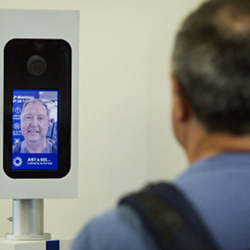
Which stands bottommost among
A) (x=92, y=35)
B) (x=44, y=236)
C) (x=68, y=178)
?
(x=44, y=236)

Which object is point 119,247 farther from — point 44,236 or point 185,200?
point 44,236

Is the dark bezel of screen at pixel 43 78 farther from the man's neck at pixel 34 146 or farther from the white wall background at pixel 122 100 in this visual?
the white wall background at pixel 122 100

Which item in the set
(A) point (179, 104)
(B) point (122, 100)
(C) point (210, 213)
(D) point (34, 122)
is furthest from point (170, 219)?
(B) point (122, 100)

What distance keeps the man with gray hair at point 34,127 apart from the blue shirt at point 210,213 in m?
1.58

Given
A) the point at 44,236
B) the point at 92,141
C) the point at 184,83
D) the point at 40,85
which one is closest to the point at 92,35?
the point at 92,141

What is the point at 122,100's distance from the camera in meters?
3.56

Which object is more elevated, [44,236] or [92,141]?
[92,141]

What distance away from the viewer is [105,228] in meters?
0.89

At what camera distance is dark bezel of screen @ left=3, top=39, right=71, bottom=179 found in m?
2.50

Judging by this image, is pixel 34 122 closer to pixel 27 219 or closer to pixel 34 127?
pixel 34 127

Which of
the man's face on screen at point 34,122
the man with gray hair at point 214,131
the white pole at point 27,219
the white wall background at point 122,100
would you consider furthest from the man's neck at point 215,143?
the white wall background at point 122,100

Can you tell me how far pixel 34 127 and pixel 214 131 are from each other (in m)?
1.62

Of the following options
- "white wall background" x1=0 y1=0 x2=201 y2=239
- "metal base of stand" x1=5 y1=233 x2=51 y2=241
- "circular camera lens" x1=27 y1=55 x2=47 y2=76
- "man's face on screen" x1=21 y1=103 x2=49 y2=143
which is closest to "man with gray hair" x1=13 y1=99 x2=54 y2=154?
"man's face on screen" x1=21 y1=103 x2=49 y2=143

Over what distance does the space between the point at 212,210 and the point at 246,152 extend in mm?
101
